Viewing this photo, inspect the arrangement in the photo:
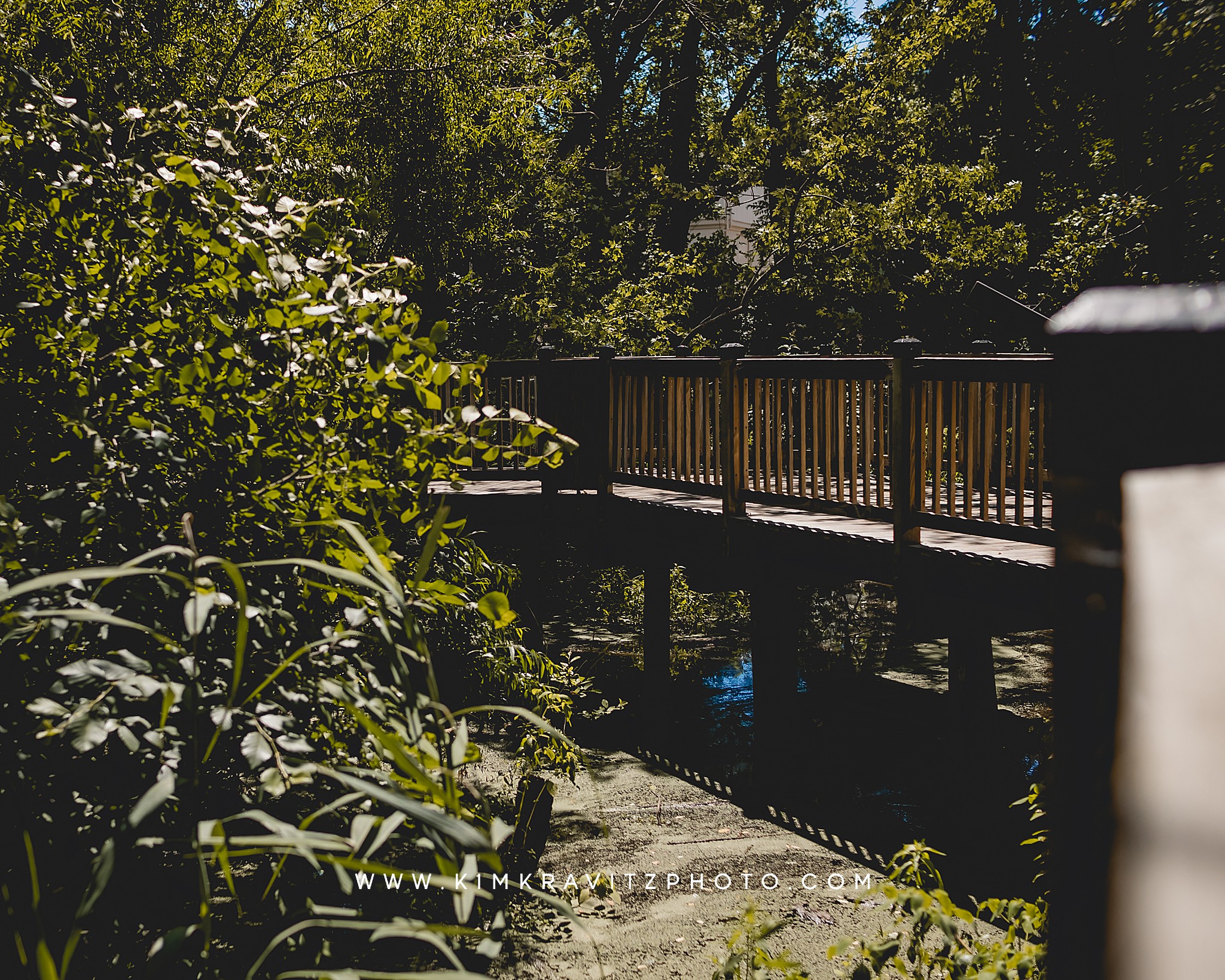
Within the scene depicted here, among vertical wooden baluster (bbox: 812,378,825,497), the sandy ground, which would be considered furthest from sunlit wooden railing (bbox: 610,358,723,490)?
the sandy ground

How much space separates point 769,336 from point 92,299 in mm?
14957

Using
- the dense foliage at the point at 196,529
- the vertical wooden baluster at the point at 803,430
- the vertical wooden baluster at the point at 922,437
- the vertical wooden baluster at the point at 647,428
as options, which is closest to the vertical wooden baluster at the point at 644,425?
the vertical wooden baluster at the point at 647,428

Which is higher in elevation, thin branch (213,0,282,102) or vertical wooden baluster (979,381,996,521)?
thin branch (213,0,282,102)

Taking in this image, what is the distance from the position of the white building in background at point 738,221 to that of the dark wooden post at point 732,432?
9.43 meters

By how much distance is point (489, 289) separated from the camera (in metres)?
13.0

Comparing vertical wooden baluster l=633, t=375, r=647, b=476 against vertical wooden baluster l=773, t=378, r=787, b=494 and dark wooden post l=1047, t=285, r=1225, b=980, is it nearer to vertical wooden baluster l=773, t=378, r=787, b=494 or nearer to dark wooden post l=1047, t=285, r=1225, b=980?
vertical wooden baluster l=773, t=378, r=787, b=494

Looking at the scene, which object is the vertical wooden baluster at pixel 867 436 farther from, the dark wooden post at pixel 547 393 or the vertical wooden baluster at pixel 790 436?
the dark wooden post at pixel 547 393

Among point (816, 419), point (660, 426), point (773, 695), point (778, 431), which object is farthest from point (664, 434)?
point (773, 695)

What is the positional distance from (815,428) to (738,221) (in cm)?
3781

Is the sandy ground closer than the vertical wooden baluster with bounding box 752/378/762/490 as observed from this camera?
Yes

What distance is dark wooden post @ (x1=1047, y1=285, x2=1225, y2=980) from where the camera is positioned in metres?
0.59

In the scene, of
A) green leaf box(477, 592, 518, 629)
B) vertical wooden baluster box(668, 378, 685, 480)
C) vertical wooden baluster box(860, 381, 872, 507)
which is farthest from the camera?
vertical wooden baluster box(668, 378, 685, 480)

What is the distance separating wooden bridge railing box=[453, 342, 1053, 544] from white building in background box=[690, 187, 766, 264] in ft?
27.7

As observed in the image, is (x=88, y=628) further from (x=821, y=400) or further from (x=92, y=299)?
(x=821, y=400)
